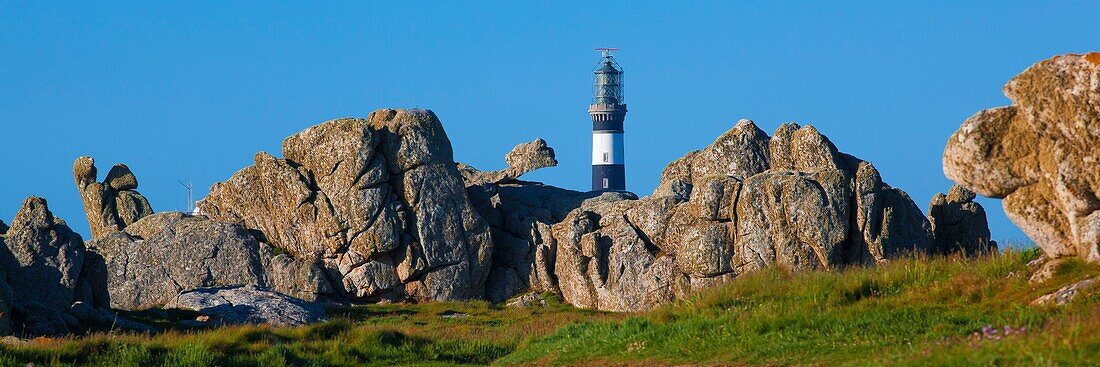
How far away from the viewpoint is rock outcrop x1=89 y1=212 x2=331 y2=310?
6059 cm

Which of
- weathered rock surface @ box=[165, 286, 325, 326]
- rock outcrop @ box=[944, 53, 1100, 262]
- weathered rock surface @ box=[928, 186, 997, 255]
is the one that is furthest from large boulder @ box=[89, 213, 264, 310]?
rock outcrop @ box=[944, 53, 1100, 262]

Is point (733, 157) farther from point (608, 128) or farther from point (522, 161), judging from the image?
point (608, 128)

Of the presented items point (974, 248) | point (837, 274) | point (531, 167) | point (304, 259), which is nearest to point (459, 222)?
point (304, 259)

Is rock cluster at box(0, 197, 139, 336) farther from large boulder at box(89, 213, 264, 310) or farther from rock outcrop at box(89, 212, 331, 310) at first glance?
rock outcrop at box(89, 212, 331, 310)

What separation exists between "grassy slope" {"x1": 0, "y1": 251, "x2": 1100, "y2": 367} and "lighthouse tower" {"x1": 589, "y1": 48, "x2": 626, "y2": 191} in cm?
12900

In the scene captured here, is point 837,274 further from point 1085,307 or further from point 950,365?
point 950,365

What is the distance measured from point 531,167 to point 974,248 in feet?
82.2

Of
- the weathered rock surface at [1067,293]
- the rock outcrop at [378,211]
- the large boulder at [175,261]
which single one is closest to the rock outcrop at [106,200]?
the large boulder at [175,261]

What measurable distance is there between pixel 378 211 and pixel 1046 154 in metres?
43.7

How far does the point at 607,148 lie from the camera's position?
168 metres

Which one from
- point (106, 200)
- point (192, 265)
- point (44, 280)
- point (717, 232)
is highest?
point (106, 200)

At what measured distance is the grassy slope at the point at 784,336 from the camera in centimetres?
1680

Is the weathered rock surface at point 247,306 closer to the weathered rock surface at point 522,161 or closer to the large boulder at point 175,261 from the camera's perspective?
the large boulder at point 175,261

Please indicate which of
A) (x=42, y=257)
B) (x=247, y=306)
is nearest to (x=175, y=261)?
(x=42, y=257)
